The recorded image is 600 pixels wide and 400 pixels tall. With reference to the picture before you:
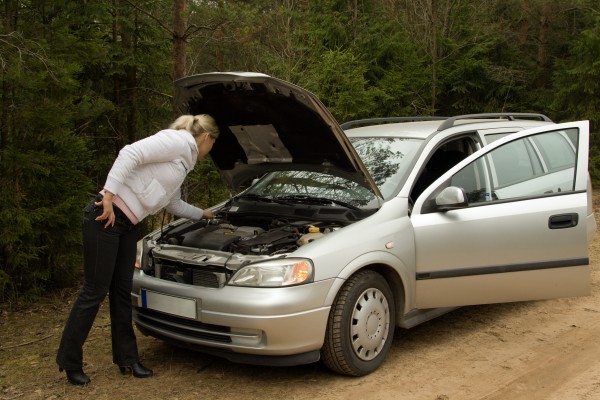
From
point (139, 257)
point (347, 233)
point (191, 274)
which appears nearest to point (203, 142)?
point (191, 274)

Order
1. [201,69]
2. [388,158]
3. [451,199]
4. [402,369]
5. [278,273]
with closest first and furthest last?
1. [278,273]
2. [402,369]
3. [451,199]
4. [388,158]
5. [201,69]

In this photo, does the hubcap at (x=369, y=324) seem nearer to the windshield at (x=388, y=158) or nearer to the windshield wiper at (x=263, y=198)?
the windshield at (x=388, y=158)

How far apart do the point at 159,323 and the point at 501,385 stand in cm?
247

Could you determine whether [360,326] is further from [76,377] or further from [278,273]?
[76,377]

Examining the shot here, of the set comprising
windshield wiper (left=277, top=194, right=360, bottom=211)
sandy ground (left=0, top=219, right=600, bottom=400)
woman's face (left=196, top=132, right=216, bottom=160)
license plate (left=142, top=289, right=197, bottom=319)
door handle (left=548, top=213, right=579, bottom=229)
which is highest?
woman's face (left=196, top=132, right=216, bottom=160)

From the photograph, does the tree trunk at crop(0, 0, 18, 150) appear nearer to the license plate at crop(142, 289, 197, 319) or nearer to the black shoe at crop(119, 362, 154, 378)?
the license plate at crop(142, 289, 197, 319)

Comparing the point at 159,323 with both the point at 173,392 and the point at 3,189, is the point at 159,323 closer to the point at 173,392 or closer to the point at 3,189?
the point at 173,392

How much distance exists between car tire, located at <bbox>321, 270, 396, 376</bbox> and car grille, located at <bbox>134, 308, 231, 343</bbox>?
2.37 ft

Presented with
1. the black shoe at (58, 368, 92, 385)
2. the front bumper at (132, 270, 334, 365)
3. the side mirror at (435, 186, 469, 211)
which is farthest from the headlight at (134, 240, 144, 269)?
the side mirror at (435, 186, 469, 211)

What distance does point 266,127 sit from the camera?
4949 millimetres

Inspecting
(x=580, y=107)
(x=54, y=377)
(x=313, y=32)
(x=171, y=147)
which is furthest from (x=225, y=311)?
(x=580, y=107)

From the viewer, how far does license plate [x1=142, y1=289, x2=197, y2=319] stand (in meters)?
3.99

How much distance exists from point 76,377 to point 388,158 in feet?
9.83

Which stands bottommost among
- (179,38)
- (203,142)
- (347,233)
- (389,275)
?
(389,275)
